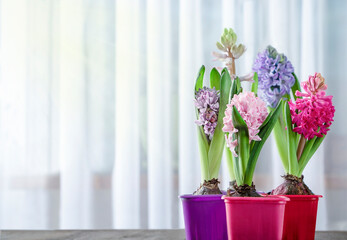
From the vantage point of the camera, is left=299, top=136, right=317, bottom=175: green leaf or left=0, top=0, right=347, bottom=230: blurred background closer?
left=299, top=136, right=317, bottom=175: green leaf

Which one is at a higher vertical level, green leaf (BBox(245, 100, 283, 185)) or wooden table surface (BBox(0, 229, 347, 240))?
green leaf (BBox(245, 100, 283, 185))

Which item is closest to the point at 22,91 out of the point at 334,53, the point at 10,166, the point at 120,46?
the point at 10,166

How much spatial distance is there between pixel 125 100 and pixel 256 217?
1.13 metres

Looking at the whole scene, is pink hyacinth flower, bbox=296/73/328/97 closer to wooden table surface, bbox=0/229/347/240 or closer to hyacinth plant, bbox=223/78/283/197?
hyacinth plant, bbox=223/78/283/197

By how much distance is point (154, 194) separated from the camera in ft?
5.42

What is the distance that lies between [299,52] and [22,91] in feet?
3.59

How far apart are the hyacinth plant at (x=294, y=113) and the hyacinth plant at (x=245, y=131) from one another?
0.06 m

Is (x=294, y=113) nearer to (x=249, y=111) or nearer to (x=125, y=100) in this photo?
(x=249, y=111)

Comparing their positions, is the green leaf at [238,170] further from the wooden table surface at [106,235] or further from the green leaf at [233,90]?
the wooden table surface at [106,235]

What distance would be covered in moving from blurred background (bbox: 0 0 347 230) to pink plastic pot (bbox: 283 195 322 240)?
0.93 metres

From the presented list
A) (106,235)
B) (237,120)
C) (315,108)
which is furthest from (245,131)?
(106,235)

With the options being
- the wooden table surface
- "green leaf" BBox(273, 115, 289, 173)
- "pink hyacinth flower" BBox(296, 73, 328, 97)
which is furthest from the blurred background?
"pink hyacinth flower" BBox(296, 73, 328, 97)

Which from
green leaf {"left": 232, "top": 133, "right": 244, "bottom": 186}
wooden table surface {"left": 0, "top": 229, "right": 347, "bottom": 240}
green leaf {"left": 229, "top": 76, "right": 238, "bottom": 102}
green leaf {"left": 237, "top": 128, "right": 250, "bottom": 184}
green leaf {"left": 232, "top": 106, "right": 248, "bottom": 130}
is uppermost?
green leaf {"left": 229, "top": 76, "right": 238, "bottom": 102}

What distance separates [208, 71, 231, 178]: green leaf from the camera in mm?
725
